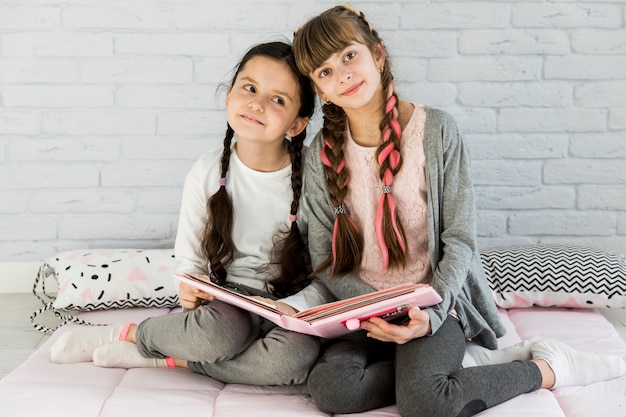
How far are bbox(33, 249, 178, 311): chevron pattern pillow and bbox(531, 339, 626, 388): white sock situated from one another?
0.96 metres

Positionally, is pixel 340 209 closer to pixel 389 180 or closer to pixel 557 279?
pixel 389 180

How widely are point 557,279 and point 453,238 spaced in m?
0.52

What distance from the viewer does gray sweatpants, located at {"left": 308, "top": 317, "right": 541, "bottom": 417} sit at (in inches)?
57.2

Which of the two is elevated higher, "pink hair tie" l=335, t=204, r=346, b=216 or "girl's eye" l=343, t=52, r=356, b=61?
"girl's eye" l=343, t=52, r=356, b=61

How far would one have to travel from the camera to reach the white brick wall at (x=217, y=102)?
2311mm

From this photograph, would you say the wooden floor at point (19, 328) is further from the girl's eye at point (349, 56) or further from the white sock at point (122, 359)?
the girl's eye at point (349, 56)

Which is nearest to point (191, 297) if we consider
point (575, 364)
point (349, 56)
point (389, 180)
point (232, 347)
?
point (232, 347)

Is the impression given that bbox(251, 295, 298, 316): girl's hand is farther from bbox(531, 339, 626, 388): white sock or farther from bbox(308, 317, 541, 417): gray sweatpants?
bbox(531, 339, 626, 388): white sock

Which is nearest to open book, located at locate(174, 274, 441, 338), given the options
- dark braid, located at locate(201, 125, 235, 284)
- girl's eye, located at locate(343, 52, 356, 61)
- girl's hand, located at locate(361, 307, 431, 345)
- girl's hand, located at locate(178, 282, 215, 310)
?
girl's hand, located at locate(361, 307, 431, 345)

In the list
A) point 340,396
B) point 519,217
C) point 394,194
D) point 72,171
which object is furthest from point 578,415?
point 72,171

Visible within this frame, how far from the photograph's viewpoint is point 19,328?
2.11 m

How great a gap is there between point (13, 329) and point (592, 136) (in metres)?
1.70

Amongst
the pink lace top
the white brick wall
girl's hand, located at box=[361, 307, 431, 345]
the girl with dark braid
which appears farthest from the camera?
the white brick wall

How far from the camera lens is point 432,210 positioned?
1.69 metres
